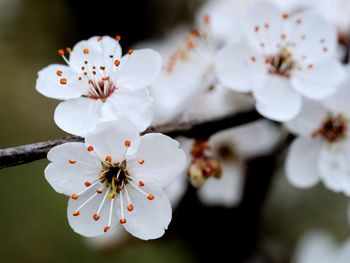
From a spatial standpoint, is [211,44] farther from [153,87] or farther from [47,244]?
[47,244]

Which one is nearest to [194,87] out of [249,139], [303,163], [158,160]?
[249,139]

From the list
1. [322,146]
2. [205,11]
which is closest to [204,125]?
[322,146]

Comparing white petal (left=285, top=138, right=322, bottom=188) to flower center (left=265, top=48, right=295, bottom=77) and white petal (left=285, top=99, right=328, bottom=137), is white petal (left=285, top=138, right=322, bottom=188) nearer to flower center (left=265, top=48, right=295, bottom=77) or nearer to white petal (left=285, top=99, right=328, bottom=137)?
white petal (left=285, top=99, right=328, bottom=137)

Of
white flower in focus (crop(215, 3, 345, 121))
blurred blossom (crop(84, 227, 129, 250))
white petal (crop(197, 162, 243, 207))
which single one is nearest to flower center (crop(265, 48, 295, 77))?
white flower in focus (crop(215, 3, 345, 121))

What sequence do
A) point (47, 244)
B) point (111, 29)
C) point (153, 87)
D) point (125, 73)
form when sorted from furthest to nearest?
point (47, 244)
point (111, 29)
point (153, 87)
point (125, 73)

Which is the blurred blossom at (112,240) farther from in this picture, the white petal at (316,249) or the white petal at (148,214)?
the white petal at (148,214)

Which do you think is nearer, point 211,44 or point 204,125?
point 204,125

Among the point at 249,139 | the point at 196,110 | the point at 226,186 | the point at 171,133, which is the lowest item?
the point at 226,186

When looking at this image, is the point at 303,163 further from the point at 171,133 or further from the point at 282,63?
the point at 171,133
